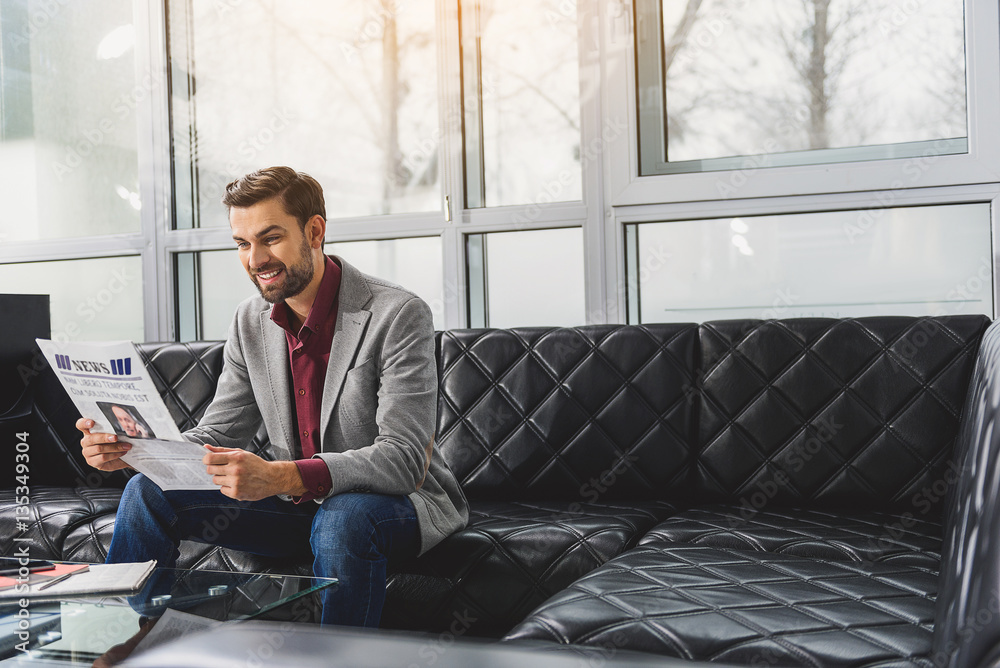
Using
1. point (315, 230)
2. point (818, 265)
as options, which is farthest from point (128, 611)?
point (818, 265)

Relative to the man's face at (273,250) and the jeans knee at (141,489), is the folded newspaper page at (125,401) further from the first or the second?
the man's face at (273,250)

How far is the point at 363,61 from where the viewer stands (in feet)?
10.1

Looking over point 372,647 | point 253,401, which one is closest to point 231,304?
point 253,401

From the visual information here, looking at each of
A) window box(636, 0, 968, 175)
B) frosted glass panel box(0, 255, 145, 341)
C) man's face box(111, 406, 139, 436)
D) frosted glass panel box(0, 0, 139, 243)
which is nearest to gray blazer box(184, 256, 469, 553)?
man's face box(111, 406, 139, 436)

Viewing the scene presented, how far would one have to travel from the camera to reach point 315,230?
6.27ft

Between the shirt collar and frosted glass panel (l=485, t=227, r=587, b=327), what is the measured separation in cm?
106

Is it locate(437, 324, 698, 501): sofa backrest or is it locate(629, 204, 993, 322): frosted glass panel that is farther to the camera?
locate(629, 204, 993, 322): frosted glass panel

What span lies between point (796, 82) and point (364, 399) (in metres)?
1.69

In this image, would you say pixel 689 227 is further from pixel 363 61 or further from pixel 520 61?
pixel 363 61

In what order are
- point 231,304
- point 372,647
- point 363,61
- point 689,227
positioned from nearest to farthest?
point 372,647 < point 689,227 < point 363,61 < point 231,304

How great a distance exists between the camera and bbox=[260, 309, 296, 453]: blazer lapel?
6.16ft

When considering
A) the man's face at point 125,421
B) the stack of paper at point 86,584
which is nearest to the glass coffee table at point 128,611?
the stack of paper at point 86,584

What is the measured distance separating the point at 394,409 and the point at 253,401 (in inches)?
18.5

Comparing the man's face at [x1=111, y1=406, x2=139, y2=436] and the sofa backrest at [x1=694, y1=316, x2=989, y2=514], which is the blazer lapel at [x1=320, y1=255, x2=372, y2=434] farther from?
the sofa backrest at [x1=694, y1=316, x2=989, y2=514]
